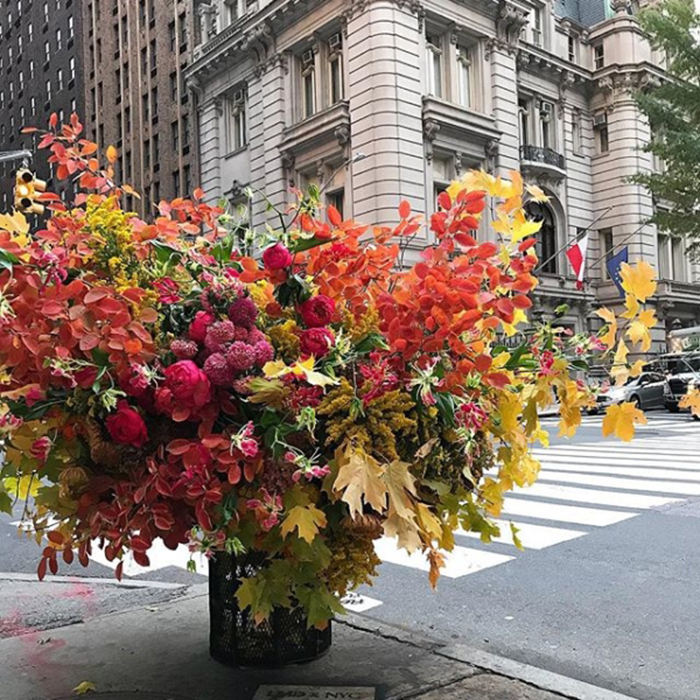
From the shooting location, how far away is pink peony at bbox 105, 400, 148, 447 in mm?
2605

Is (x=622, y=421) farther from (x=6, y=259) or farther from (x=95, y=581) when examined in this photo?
(x=95, y=581)

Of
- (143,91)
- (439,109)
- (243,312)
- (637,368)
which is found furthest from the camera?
(143,91)

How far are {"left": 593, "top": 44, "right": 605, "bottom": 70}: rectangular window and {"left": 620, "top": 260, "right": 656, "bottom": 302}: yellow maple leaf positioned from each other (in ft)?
115

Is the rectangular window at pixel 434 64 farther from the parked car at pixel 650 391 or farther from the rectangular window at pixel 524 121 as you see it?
the parked car at pixel 650 391

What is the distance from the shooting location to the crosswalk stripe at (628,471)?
1081 centimetres

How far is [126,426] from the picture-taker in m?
2.61

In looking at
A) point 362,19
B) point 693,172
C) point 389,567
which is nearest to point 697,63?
point 693,172

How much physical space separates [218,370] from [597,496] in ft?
25.4

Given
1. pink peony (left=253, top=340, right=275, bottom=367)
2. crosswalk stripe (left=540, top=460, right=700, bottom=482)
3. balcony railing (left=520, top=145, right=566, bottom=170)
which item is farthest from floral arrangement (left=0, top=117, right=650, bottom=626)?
balcony railing (left=520, top=145, right=566, bottom=170)

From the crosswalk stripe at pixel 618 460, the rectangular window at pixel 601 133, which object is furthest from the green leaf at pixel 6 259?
the rectangular window at pixel 601 133

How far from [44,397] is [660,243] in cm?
3630

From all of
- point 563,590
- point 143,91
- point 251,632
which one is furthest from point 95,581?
point 143,91

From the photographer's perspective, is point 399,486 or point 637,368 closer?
point 399,486

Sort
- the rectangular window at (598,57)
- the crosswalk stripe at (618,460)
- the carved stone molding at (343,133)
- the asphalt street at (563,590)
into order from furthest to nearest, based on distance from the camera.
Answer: the rectangular window at (598,57), the carved stone molding at (343,133), the crosswalk stripe at (618,460), the asphalt street at (563,590)
